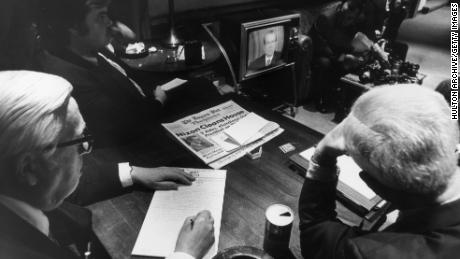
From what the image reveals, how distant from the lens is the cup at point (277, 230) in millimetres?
983

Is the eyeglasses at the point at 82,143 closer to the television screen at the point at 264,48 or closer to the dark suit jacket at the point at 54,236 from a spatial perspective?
the dark suit jacket at the point at 54,236

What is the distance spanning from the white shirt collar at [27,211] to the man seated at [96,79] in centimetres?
70

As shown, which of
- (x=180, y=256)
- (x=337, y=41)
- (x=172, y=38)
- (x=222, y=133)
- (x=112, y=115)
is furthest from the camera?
(x=337, y=41)

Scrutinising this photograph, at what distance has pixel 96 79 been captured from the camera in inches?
73.6

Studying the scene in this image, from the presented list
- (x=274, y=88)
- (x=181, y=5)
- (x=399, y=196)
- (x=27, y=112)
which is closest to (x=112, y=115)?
(x=27, y=112)

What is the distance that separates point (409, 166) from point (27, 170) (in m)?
0.96

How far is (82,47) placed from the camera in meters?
2.01

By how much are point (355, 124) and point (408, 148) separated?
0.51 feet

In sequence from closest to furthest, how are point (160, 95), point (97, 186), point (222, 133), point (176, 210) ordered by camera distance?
point (176, 210)
point (97, 186)
point (222, 133)
point (160, 95)

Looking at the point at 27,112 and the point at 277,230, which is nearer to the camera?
the point at 27,112

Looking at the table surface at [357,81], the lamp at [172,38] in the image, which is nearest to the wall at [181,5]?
the lamp at [172,38]

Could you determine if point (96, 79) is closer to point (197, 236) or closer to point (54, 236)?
point (54, 236)

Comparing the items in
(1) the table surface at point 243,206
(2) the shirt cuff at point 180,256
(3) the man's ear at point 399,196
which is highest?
(3) the man's ear at point 399,196

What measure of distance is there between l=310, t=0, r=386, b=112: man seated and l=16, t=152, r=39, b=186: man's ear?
11.8 ft
